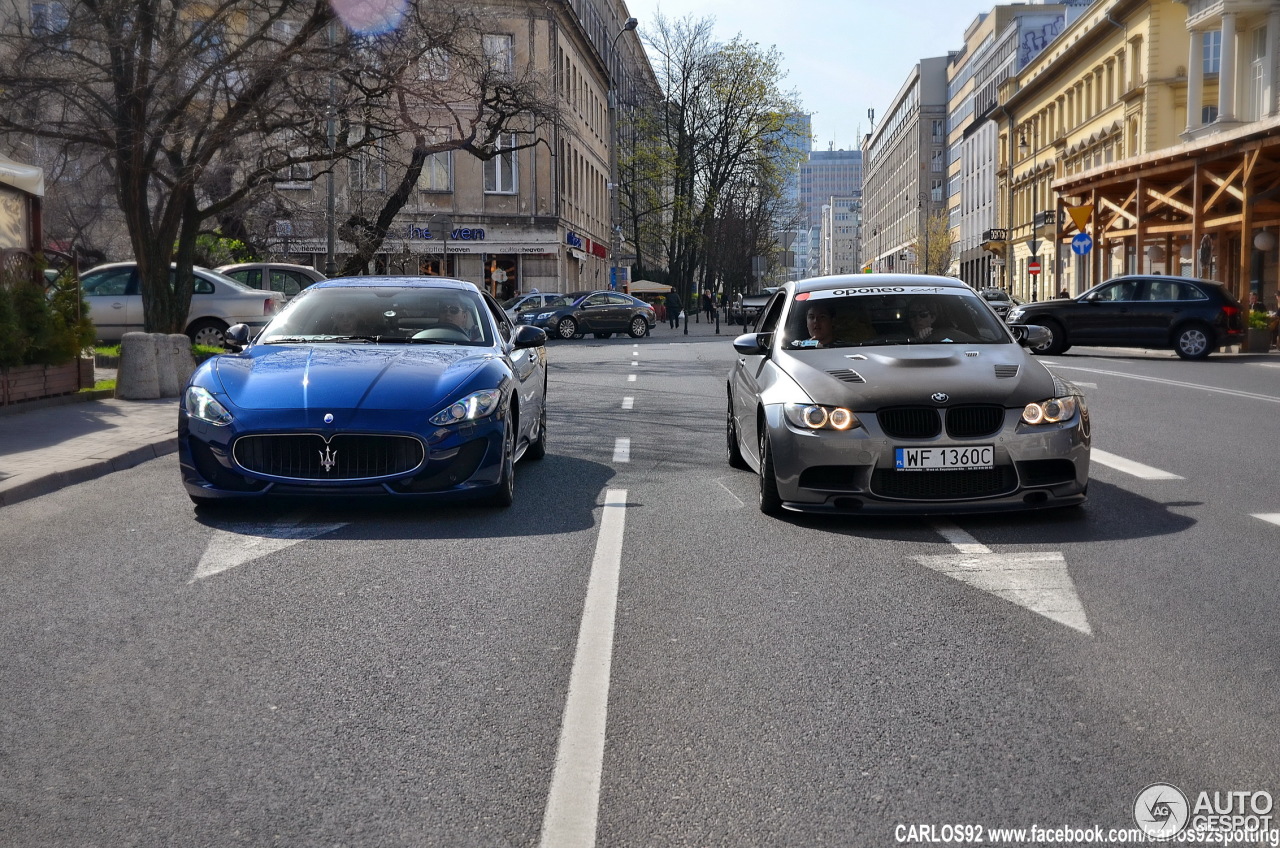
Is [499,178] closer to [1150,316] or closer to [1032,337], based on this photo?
[1150,316]

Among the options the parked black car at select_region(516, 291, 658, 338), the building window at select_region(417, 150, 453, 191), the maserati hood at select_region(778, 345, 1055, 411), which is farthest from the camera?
the building window at select_region(417, 150, 453, 191)

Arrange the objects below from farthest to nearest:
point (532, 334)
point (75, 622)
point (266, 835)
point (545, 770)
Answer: point (532, 334), point (75, 622), point (545, 770), point (266, 835)

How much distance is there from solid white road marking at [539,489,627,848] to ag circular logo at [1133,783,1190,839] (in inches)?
51.2

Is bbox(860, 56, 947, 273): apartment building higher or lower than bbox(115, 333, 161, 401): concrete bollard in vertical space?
higher

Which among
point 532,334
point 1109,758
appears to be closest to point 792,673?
point 1109,758

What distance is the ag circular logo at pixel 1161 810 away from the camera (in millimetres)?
3412

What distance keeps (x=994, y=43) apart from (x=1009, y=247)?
20835 mm

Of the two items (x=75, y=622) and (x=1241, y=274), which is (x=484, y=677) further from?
(x=1241, y=274)

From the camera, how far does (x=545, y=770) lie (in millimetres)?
3859

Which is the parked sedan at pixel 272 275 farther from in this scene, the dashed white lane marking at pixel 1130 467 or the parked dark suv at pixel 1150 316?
the dashed white lane marking at pixel 1130 467

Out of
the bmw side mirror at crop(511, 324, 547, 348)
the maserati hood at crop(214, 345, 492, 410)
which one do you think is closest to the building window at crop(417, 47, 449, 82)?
the bmw side mirror at crop(511, 324, 547, 348)

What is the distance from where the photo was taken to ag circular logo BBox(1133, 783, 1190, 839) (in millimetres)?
3412

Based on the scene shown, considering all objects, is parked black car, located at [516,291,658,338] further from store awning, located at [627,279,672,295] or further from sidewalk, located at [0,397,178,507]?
sidewalk, located at [0,397,178,507]

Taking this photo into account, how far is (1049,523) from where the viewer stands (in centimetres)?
795
